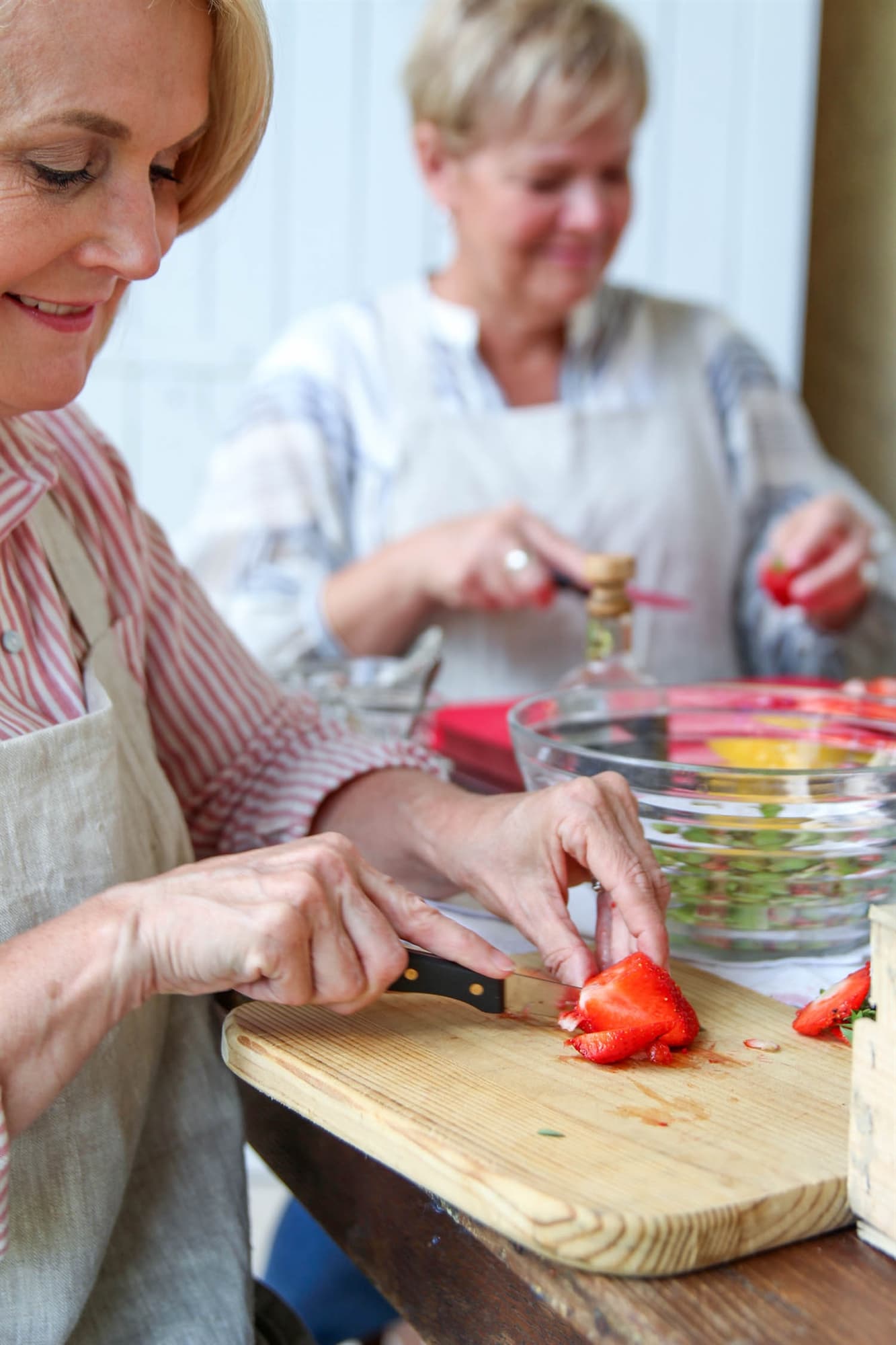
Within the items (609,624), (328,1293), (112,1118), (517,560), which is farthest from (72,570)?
(328,1293)

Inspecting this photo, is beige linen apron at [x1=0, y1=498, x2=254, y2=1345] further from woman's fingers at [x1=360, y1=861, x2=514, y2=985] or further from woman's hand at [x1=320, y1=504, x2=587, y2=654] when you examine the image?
woman's hand at [x1=320, y1=504, x2=587, y2=654]

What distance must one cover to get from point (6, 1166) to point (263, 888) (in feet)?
0.59

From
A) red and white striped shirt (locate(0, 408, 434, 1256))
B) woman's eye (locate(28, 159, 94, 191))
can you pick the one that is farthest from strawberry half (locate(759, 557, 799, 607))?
woman's eye (locate(28, 159, 94, 191))

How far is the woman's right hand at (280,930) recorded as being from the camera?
2.35 feet

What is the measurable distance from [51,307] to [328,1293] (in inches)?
43.3

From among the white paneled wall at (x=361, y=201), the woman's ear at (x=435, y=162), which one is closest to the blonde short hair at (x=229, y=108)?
the woman's ear at (x=435, y=162)

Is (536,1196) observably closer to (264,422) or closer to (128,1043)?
(128,1043)

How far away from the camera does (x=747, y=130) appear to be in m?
2.93

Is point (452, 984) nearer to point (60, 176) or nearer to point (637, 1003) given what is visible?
point (637, 1003)

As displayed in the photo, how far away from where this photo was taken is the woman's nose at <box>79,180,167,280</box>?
0.80m

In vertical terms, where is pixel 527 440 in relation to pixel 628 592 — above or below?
above

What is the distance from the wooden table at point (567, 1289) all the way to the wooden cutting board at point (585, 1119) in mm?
13

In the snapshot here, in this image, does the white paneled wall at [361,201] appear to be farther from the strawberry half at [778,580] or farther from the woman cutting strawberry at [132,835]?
the woman cutting strawberry at [132,835]

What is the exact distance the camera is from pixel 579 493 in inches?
81.4
